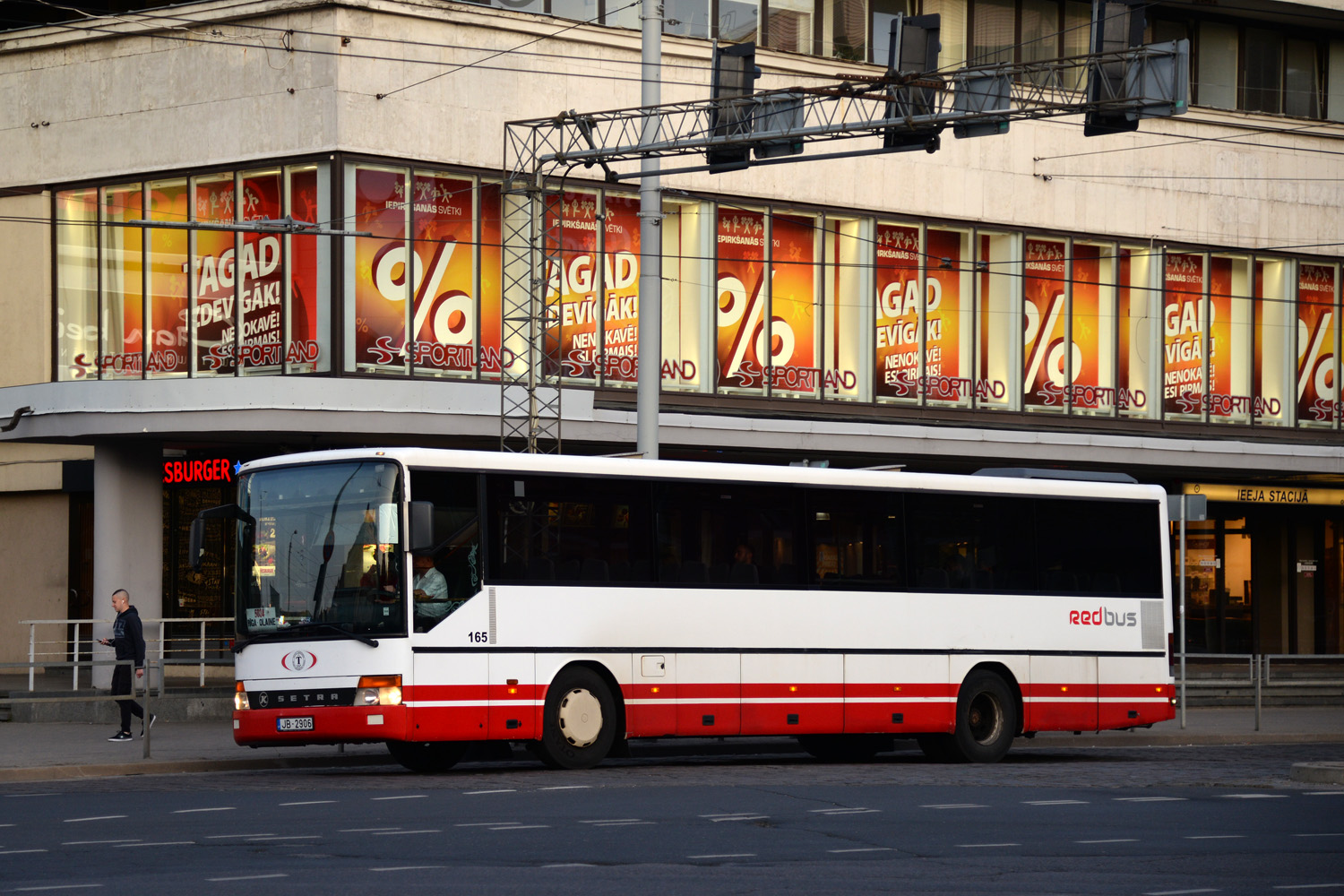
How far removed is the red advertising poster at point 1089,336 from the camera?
35625mm

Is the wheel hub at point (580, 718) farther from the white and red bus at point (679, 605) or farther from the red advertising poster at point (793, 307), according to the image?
the red advertising poster at point (793, 307)

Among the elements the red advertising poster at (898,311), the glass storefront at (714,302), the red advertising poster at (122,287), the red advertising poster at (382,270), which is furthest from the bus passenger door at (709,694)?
the red advertising poster at (898,311)

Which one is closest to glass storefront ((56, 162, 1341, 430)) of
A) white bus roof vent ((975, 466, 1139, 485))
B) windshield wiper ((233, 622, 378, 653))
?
white bus roof vent ((975, 466, 1139, 485))

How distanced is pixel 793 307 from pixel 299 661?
653 inches

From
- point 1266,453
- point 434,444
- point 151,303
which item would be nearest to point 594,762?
point 434,444

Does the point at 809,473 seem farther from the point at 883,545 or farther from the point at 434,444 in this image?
the point at 434,444

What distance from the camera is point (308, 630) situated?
57.2 feet

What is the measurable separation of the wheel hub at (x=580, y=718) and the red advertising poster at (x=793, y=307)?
1454 cm

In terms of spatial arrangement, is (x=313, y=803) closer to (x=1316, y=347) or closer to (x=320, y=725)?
(x=320, y=725)

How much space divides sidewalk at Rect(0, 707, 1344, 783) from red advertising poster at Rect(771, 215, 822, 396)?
333 inches

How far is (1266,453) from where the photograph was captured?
1442 inches

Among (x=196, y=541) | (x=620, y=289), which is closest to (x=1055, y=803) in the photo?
(x=196, y=541)

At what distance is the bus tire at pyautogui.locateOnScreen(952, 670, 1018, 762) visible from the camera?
67.9ft

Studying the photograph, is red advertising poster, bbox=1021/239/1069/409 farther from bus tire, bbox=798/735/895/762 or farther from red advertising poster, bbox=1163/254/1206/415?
bus tire, bbox=798/735/895/762
